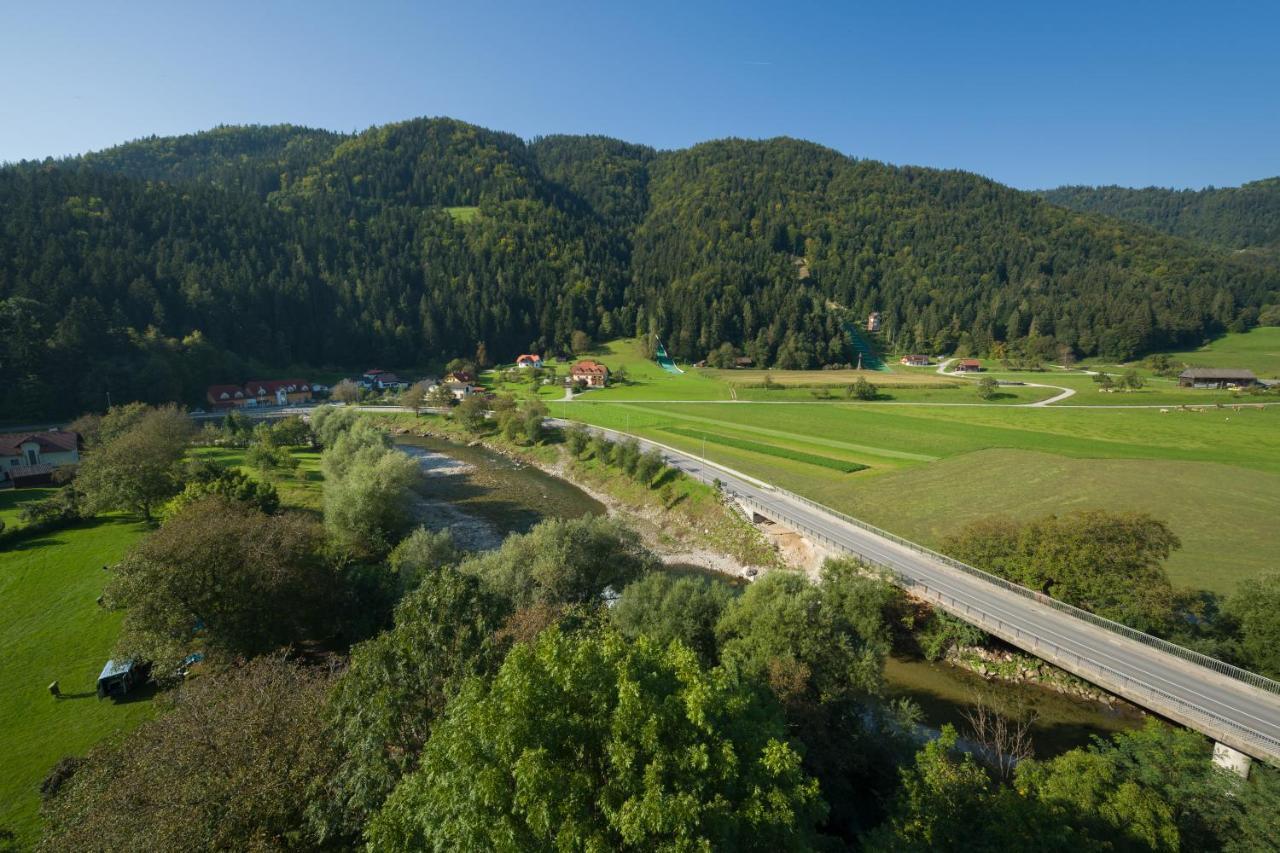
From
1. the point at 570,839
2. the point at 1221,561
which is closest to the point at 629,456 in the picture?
the point at 1221,561

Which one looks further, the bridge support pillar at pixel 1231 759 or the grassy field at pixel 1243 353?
the grassy field at pixel 1243 353

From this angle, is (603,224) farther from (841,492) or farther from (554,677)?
(554,677)

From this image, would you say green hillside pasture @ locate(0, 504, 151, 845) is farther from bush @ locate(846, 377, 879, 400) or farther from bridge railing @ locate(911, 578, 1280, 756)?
bush @ locate(846, 377, 879, 400)

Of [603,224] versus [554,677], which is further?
[603,224]

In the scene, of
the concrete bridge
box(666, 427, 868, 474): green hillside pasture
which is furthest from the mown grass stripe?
the concrete bridge

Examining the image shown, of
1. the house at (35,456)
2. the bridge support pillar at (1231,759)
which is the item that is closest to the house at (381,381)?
the house at (35,456)

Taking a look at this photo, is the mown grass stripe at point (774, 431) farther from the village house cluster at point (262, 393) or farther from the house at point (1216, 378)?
the house at point (1216, 378)
